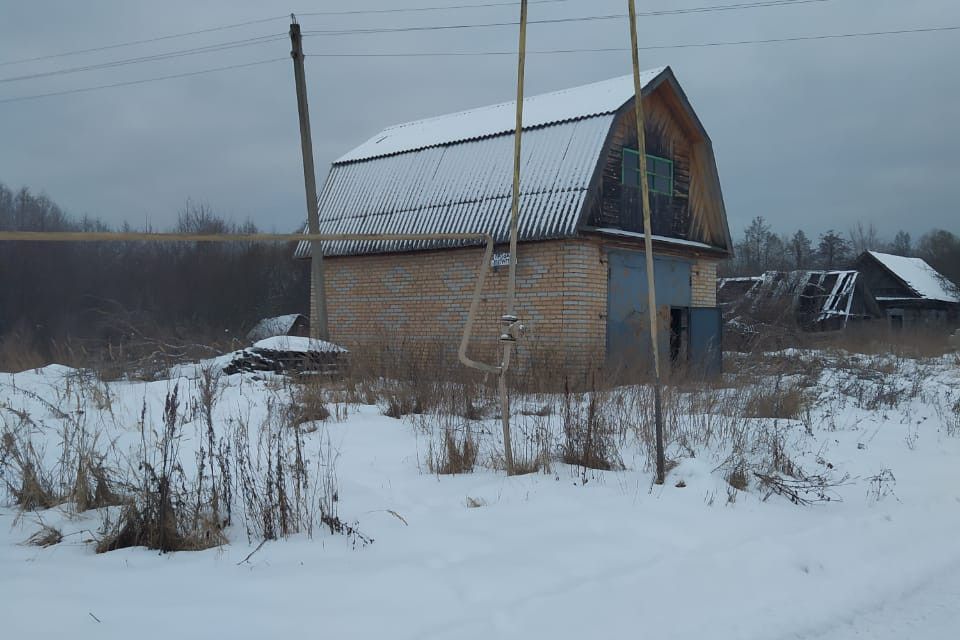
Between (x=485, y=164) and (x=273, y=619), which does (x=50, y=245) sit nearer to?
(x=485, y=164)

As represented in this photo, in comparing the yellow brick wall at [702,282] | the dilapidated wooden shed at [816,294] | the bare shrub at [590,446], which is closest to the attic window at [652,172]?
the yellow brick wall at [702,282]

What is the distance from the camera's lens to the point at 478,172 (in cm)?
1416

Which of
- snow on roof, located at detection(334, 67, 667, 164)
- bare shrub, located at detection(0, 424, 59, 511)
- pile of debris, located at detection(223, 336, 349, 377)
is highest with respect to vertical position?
snow on roof, located at detection(334, 67, 667, 164)

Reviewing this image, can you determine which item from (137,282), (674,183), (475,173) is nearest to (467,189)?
(475,173)

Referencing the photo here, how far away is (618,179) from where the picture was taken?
44.5 ft

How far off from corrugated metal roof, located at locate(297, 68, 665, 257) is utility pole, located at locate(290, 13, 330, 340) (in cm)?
49

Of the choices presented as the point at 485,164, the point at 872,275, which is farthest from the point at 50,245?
the point at 872,275

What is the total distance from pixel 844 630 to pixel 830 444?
171 inches

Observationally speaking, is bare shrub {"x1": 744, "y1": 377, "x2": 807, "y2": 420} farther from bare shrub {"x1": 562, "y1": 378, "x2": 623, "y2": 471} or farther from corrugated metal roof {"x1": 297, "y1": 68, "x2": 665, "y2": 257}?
corrugated metal roof {"x1": 297, "y1": 68, "x2": 665, "y2": 257}

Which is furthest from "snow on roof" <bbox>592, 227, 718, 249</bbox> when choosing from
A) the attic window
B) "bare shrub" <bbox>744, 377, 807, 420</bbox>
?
"bare shrub" <bbox>744, 377, 807, 420</bbox>

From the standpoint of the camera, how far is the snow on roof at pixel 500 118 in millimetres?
13500

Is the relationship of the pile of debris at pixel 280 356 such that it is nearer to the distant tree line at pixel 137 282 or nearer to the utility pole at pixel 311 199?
the utility pole at pixel 311 199

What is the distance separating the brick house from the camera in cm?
1277

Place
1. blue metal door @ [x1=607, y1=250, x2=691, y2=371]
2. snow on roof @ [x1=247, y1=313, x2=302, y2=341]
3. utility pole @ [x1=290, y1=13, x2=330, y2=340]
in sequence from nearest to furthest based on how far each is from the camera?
1. blue metal door @ [x1=607, y1=250, x2=691, y2=371]
2. utility pole @ [x1=290, y1=13, x2=330, y2=340]
3. snow on roof @ [x1=247, y1=313, x2=302, y2=341]
